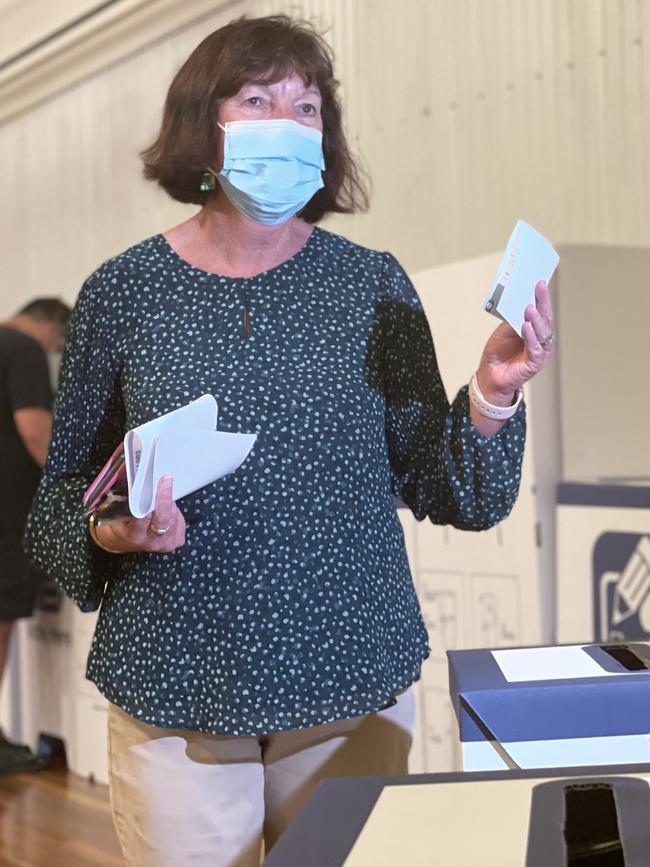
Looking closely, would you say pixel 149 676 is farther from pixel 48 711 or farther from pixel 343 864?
pixel 48 711

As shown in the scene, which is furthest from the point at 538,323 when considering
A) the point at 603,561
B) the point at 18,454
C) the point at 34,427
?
the point at 18,454

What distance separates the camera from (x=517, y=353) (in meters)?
1.11

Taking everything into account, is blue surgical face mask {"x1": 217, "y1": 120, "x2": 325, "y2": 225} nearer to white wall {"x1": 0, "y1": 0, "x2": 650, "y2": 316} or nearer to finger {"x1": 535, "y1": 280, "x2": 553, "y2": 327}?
finger {"x1": 535, "y1": 280, "x2": 553, "y2": 327}

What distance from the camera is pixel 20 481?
3953 millimetres

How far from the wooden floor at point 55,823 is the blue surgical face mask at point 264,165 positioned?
2246mm

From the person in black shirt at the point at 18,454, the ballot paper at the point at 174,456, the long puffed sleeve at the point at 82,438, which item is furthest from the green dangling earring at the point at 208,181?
the person in black shirt at the point at 18,454

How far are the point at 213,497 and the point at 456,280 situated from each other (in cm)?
172

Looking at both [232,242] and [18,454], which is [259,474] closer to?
[232,242]

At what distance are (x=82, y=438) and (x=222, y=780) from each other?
1.32 feet

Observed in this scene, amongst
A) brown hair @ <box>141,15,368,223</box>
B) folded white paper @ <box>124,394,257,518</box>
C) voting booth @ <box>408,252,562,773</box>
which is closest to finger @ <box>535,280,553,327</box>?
folded white paper @ <box>124,394,257,518</box>

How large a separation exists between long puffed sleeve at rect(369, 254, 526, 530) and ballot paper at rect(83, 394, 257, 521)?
8.7 inches

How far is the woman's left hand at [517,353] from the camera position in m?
1.04

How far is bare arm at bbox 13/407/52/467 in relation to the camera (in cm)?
386

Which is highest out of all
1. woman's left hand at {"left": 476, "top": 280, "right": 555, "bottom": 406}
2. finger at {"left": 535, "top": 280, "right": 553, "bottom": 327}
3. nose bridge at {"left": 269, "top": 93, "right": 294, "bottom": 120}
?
nose bridge at {"left": 269, "top": 93, "right": 294, "bottom": 120}
